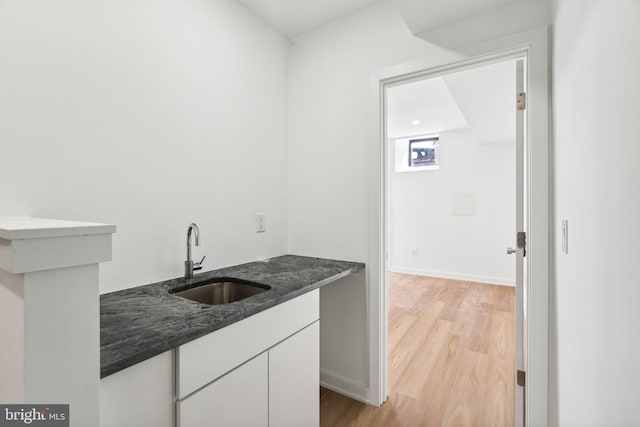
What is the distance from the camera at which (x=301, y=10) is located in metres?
2.00

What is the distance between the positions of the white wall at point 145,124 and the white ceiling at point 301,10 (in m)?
0.09

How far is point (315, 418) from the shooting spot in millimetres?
1611

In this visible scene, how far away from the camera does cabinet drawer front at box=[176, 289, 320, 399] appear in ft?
3.15

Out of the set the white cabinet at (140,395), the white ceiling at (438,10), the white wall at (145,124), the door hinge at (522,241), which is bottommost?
the white cabinet at (140,395)

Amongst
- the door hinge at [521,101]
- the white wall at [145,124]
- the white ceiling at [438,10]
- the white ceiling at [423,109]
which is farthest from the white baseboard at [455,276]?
the white ceiling at [438,10]

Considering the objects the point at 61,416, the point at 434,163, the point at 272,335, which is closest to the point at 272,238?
the point at 272,335

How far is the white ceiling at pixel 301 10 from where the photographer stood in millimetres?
1935

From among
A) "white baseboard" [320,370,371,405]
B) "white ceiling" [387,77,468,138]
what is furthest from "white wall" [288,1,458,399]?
"white ceiling" [387,77,468,138]

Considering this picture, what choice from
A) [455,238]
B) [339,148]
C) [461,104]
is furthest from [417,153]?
[339,148]

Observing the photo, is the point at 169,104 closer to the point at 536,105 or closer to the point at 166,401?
the point at 166,401

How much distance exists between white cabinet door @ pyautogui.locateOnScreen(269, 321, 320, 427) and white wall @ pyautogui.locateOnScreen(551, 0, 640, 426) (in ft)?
3.37

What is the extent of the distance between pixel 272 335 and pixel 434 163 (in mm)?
4916

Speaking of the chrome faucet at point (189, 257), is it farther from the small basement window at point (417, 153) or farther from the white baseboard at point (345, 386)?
the small basement window at point (417, 153)

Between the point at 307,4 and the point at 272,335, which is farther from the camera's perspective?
the point at 307,4
